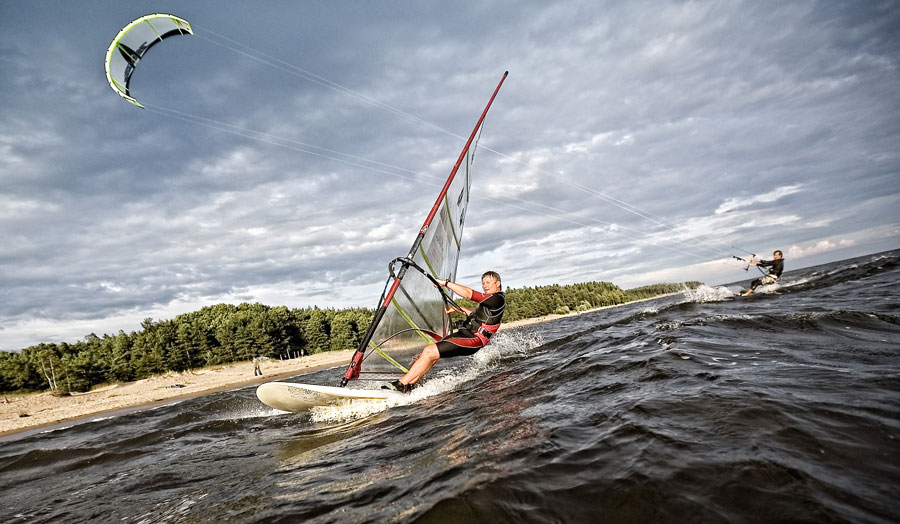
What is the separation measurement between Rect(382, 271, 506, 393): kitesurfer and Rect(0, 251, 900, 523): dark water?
508 mm

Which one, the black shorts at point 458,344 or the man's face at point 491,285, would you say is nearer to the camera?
the black shorts at point 458,344

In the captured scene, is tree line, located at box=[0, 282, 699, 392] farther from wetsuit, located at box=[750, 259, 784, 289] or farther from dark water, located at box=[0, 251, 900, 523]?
wetsuit, located at box=[750, 259, 784, 289]

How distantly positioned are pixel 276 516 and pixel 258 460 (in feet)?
8.15

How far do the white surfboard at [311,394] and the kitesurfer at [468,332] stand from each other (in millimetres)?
444

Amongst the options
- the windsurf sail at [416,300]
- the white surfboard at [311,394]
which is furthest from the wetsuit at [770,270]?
the white surfboard at [311,394]

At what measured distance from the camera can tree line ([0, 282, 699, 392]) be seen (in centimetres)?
4762

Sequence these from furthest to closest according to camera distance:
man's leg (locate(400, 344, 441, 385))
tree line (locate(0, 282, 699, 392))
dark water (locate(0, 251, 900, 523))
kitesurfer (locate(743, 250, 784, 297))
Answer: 1. tree line (locate(0, 282, 699, 392))
2. kitesurfer (locate(743, 250, 784, 297))
3. man's leg (locate(400, 344, 441, 385))
4. dark water (locate(0, 251, 900, 523))

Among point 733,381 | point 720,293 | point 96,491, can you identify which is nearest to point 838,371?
point 733,381

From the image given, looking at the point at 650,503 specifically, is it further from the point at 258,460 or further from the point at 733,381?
the point at 258,460

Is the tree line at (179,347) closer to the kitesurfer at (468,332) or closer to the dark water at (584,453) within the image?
the dark water at (584,453)

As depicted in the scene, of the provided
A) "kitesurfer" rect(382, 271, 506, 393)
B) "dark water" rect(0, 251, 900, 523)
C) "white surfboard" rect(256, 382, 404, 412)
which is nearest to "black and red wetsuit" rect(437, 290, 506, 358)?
"kitesurfer" rect(382, 271, 506, 393)

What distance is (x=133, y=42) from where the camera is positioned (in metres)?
9.86

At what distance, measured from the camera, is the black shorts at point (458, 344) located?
7.39 metres

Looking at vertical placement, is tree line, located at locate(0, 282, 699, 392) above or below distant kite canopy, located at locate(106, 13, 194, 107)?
below
